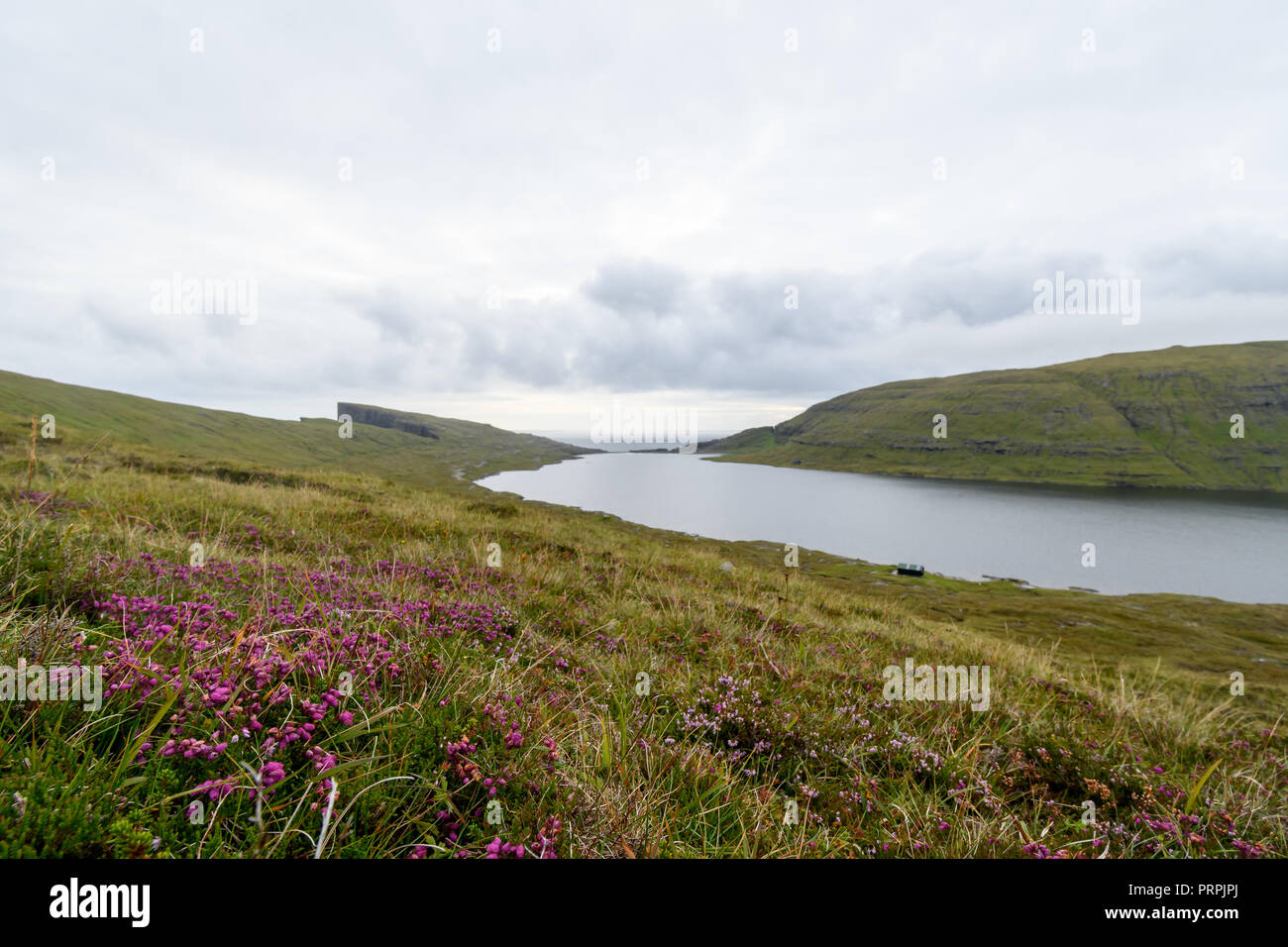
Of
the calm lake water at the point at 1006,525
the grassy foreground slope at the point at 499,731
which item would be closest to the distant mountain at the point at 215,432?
the calm lake water at the point at 1006,525

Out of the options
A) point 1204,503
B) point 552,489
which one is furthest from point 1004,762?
point 1204,503

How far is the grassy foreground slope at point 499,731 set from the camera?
6.80ft

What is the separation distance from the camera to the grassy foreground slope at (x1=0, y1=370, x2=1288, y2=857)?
81.6 inches

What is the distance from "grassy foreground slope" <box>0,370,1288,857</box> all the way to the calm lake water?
70552 mm

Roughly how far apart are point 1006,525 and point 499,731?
12448cm

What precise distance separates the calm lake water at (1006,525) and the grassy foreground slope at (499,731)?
2778 inches

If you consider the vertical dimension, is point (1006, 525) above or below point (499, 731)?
below

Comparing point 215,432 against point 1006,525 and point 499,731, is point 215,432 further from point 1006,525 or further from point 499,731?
point 1006,525

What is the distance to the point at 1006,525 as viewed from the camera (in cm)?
10094

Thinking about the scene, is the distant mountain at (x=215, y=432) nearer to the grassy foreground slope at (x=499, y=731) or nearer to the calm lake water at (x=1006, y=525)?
the calm lake water at (x=1006, y=525)

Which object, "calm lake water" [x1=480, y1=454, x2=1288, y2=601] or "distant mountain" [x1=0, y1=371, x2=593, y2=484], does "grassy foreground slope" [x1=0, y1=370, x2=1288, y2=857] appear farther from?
"distant mountain" [x1=0, y1=371, x2=593, y2=484]

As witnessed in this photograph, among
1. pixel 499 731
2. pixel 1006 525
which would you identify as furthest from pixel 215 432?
pixel 1006 525

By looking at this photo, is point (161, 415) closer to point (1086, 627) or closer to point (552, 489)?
point (552, 489)

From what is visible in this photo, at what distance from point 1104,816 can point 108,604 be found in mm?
7889
